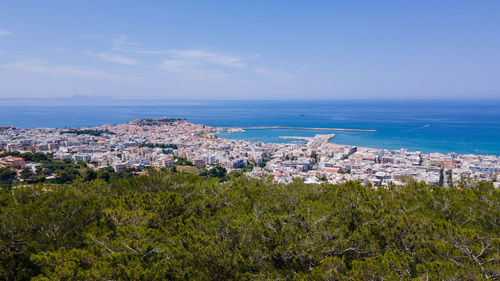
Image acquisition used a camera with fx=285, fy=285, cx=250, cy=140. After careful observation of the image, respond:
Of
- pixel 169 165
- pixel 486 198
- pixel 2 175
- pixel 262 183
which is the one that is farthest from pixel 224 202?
pixel 169 165

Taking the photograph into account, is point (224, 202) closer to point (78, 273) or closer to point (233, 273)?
point (233, 273)

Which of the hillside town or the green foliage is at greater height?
the green foliage

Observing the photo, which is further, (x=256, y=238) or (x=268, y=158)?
(x=268, y=158)

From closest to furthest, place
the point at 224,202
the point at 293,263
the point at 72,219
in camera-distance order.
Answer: the point at 293,263 → the point at 72,219 → the point at 224,202

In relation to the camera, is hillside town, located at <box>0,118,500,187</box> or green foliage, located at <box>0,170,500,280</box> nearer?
green foliage, located at <box>0,170,500,280</box>

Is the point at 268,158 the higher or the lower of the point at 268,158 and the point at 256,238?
the lower
